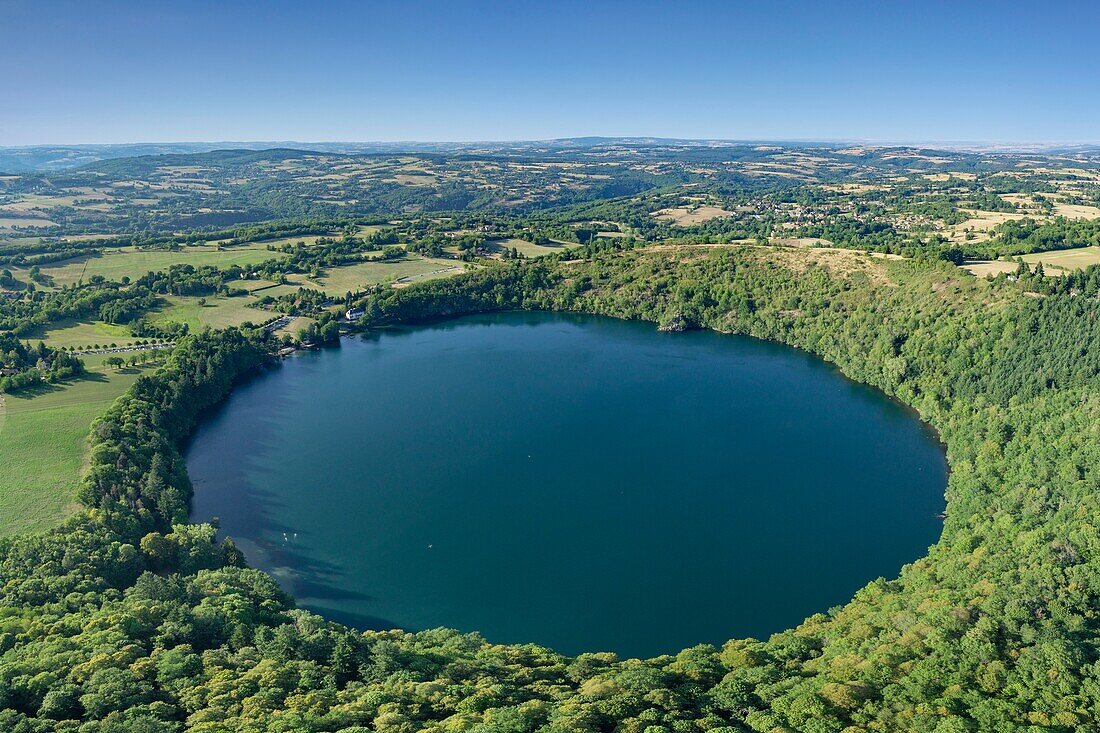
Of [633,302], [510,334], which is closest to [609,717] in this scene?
[510,334]

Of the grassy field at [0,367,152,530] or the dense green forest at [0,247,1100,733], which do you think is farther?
the grassy field at [0,367,152,530]

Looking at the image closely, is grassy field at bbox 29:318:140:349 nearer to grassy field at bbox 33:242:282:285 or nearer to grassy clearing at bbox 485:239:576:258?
grassy field at bbox 33:242:282:285

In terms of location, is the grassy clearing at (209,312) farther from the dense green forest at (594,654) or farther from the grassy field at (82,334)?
the dense green forest at (594,654)

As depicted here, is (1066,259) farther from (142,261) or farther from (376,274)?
(142,261)

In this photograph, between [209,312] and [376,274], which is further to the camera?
[376,274]

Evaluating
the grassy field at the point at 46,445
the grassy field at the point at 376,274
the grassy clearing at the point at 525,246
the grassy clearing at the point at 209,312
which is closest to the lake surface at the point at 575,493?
the grassy field at the point at 46,445

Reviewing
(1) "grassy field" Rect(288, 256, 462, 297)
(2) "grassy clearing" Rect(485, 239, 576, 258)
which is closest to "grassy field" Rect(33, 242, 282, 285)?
(1) "grassy field" Rect(288, 256, 462, 297)

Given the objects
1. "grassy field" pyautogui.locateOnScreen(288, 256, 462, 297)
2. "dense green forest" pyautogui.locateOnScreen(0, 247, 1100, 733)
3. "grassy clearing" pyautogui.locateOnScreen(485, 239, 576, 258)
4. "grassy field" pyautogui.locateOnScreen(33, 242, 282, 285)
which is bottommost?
"dense green forest" pyautogui.locateOnScreen(0, 247, 1100, 733)

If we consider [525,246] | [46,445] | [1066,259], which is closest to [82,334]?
[46,445]
